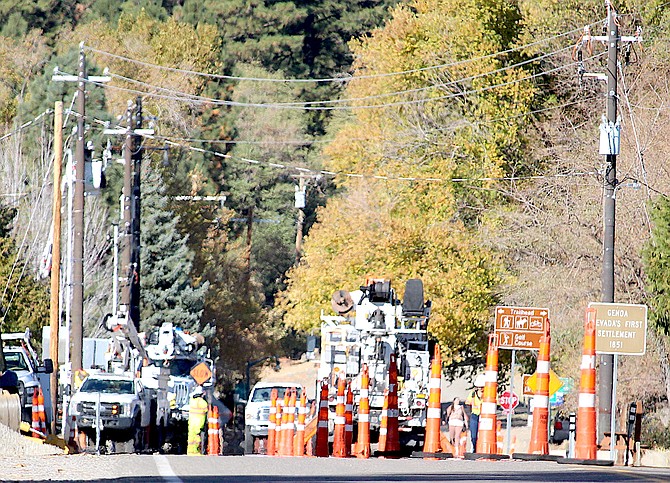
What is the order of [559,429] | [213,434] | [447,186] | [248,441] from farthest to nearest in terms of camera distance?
[447,186], [559,429], [248,441], [213,434]

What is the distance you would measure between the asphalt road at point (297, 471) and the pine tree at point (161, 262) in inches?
1843

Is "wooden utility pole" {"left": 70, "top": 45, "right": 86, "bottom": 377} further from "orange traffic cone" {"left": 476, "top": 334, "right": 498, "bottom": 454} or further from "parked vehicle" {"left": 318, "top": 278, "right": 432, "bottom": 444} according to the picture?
"orange traffic cone" {"left": 476, "top": 334, "right": 498, "bottom": 454}

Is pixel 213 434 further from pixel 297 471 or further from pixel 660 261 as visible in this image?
pixel 297 471

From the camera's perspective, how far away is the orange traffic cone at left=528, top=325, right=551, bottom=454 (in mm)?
17141

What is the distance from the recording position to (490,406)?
18234 mm

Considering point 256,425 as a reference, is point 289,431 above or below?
above

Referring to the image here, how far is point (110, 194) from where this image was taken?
64625 millimetres

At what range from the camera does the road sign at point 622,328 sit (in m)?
27.2

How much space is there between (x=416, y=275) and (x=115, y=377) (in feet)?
50.5

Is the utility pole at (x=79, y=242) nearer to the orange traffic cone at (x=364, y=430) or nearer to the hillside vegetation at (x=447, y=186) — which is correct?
the hillside vegetation at (x=447, y=186)

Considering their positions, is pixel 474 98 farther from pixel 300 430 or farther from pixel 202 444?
pixel 300 430

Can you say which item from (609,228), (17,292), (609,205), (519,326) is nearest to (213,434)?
(519,326)

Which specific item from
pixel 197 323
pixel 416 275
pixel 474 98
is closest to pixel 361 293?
pixel 416 275

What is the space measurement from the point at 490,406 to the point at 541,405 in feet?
3.88
